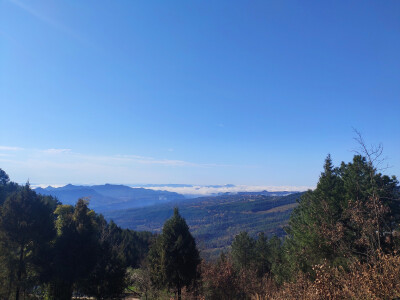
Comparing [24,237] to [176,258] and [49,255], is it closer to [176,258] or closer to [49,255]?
[49,255]

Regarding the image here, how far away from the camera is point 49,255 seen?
15.3 m

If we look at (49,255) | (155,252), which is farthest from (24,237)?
(155,252)

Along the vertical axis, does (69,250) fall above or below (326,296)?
below

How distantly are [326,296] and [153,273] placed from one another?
14309mm

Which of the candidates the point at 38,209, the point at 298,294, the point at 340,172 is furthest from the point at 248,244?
the point at 298,294

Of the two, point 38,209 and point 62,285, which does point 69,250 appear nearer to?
point 62,285

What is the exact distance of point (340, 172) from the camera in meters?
20.6

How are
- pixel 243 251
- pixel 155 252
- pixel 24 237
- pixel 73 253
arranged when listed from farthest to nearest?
pixel 243 251, pixel 155 252, pixel 73 253, pixel 24 237

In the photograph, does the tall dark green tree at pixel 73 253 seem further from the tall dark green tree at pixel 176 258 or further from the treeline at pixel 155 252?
the tall dark green tree at pixel 176 258

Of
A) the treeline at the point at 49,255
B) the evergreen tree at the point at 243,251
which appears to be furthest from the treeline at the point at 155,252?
the evergreen tree at the point at 243,251

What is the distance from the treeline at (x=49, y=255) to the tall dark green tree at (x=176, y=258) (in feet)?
14.2

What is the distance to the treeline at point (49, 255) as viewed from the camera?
1367 cm

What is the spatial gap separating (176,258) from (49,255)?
25.7ft

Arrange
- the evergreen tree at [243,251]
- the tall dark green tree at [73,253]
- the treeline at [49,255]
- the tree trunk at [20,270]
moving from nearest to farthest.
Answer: the tree trunk at [20,270]
the treeline at [49,255]
the tall dark green tree at [73,253]
the evergreen tree at [243,251]
